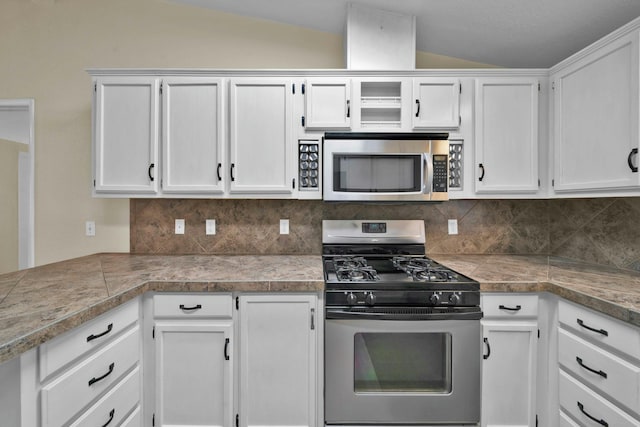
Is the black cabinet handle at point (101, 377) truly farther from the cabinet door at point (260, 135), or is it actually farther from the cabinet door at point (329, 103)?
the cabinet door at point (329, 103)

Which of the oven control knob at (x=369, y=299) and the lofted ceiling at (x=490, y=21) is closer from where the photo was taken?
the oven control knob at (x=369, y=299)

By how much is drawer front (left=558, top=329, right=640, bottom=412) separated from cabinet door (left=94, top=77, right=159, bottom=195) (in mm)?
2469

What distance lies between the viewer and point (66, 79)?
235 cm

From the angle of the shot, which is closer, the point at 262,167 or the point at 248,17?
the point at 262,167

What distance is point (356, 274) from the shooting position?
170cm

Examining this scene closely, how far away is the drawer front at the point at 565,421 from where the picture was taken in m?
1.44

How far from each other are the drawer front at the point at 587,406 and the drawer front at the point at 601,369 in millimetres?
41

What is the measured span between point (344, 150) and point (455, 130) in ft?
2.48

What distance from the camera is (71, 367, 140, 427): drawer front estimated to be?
1.17 m

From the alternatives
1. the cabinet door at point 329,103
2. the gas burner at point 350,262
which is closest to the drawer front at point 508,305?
the gas burner at point 350,262

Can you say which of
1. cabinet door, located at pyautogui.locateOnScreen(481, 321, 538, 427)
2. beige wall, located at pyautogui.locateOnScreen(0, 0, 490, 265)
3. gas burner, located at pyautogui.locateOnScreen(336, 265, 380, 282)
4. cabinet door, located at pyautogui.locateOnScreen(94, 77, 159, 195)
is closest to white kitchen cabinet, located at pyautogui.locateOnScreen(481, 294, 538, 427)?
cabinet door, located at pyautogui.locateOnScreen(481, 321, 538, 427)

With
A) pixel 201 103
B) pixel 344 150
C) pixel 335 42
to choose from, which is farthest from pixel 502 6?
pixel 201 103

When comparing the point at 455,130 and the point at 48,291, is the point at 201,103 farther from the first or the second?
the point at 455,130

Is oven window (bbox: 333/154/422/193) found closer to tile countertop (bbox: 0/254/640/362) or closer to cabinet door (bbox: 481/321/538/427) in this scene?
tile countertop (bbox: 0/254/640/362)
